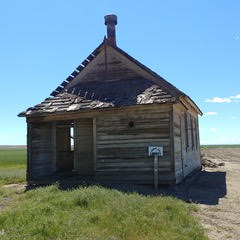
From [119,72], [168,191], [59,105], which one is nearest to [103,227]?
[168,191]

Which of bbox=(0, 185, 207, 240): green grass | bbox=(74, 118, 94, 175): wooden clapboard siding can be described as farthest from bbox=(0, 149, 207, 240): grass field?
bbox=(74, 118, 94, 175): wooden clapboard siding

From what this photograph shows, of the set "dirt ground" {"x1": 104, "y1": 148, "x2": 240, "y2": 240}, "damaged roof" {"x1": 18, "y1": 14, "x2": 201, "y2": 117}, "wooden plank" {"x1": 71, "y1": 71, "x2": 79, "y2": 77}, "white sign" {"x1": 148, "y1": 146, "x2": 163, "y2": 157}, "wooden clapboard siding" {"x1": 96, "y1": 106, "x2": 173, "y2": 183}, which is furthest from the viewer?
"wooden plank" {"x1": 71, "y1": 71, "x2": 79, "y2": 77}

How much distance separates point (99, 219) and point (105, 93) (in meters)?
8.80

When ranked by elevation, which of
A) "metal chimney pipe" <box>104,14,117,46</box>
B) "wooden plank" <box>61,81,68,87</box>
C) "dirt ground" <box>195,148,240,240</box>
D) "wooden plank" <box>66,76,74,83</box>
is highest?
"metal chimney pipe" <box>104,14,117,46</box>

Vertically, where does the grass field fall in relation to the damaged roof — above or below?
below

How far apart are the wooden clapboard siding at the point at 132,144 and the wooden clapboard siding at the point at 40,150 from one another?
293 centimetres

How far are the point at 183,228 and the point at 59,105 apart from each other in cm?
966

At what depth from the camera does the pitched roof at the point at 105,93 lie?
1455 cm

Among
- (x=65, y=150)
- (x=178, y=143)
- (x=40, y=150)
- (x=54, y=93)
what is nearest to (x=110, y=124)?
(x=178, y=143)

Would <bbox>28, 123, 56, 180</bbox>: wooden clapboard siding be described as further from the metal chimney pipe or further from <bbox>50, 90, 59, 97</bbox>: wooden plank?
the metal chimney pipe

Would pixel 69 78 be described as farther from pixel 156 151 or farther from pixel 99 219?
pixel 99 219

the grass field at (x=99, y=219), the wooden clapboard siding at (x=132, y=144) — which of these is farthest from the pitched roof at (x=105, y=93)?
the grass field at (x=99, y=219)

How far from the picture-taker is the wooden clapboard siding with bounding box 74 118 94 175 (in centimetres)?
1647

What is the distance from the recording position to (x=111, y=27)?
62.1 ft
